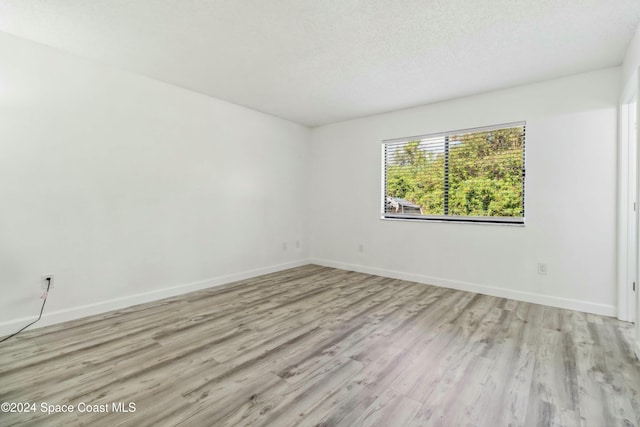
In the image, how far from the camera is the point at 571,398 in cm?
171

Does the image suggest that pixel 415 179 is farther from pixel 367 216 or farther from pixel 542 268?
pixel 542 268

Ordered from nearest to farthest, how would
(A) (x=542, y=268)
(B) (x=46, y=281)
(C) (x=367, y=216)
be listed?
(B) (x=46, y=281), (A) (x=542, y=268), (C) (x=367, y=216)

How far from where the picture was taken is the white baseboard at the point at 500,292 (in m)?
3.03

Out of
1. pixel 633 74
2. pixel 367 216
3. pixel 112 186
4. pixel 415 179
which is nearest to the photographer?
pixel 633 74

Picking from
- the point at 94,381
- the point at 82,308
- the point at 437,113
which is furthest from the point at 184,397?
the point at 437,113

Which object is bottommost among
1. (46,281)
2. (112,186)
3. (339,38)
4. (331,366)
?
(331,366)

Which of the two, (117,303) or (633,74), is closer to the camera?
(633,74)

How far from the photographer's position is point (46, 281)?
8.82ft

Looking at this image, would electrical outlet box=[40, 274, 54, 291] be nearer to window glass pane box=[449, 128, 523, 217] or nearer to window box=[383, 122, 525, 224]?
window box=[383, 122, 525, 224]

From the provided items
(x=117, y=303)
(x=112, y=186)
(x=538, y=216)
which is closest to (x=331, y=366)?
(x=117, y=303)

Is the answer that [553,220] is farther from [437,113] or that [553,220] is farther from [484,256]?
[437,113]

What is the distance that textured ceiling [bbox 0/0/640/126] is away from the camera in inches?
83.0

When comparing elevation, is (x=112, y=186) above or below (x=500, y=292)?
above

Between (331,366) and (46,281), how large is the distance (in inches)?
106
